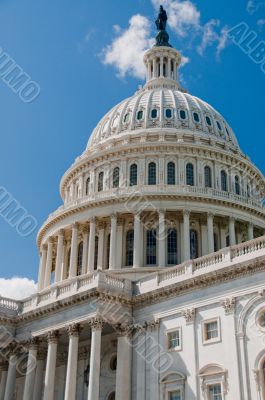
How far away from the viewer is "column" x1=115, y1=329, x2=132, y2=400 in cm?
4381

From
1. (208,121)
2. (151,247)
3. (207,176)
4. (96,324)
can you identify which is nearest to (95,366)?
(96,324)

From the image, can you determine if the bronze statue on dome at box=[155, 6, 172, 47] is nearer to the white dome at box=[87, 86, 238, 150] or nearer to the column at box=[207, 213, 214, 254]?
the white dome at box=[87, 86, 238, 150]

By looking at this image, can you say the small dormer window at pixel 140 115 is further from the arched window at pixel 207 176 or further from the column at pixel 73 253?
the column at pixel 73 253

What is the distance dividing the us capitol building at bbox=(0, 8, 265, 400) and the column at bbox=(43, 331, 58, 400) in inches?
4.6

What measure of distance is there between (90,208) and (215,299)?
28043mm

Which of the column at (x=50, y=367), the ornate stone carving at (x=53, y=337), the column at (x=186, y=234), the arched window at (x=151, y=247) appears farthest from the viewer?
the arched window at (x=151, y=247)

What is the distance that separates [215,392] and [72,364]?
1131cm

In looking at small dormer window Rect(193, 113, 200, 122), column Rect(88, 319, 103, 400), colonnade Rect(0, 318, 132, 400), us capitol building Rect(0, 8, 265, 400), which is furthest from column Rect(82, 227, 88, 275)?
small dormer window Rect(193, 113, 200, 122)

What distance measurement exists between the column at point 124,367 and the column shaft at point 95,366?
197cm

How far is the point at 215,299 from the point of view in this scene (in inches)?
1645

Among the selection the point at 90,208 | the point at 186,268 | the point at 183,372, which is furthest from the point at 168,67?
the point at 183,372

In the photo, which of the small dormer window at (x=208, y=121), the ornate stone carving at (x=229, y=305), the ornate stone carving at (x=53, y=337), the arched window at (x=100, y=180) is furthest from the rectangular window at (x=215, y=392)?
the small dormer window at (x=208, y=121)

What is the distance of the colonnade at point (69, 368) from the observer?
143ft

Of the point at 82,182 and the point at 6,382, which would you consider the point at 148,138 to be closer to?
the point at 82,182
